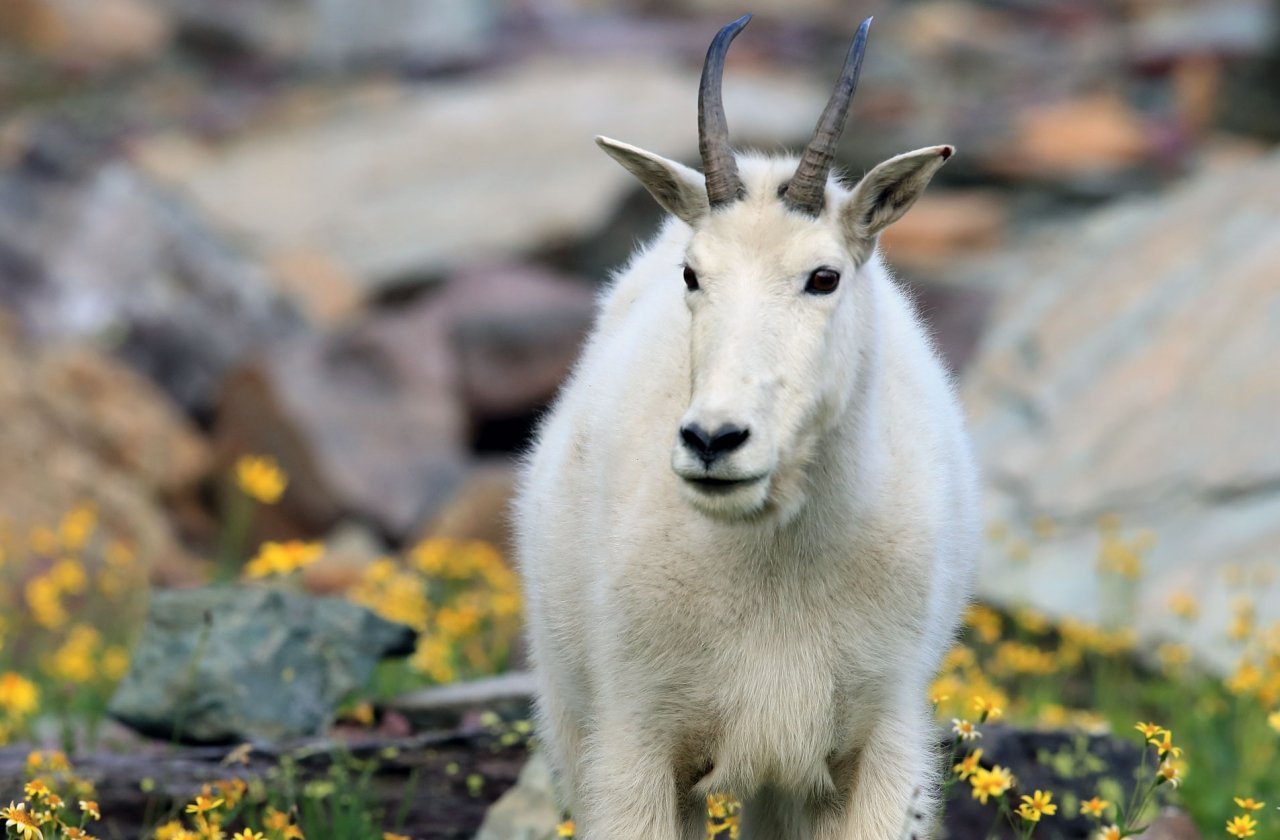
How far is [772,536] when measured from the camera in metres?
4.56

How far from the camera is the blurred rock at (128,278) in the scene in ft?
47.2

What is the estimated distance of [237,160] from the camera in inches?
814

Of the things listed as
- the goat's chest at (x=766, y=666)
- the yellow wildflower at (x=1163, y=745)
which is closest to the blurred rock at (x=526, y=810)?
the goat's chest at (x=766, y=666)

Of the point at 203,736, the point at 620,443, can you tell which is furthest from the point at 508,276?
the point at 620,443

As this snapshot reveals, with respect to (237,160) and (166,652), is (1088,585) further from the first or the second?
(237,160)

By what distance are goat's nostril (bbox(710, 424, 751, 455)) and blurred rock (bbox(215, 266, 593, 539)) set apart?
28.3 ft

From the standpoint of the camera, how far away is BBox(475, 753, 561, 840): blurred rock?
5629mm

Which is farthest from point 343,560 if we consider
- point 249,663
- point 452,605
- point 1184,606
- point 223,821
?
point 223,821

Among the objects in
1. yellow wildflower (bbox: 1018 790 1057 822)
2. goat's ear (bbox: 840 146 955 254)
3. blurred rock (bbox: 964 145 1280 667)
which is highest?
goat's ear (bbox: 840 146 955 254)

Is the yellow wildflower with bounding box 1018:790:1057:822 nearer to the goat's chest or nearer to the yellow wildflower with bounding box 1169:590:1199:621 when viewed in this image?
the goat's chest

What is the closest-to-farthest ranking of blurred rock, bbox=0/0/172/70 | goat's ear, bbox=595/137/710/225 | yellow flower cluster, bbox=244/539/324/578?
goat's ear, bbox=595/137/710/225, yellow flower cluster, bbox=244/539/324/578, blurred rock, bbox=0/0/172/70

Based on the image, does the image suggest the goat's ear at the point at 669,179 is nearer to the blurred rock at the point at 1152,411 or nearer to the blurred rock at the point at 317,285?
the blurred rock at the point at 1152,411

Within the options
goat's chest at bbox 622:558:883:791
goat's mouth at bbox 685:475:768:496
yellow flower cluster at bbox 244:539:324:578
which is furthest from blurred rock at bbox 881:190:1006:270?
goat's mouth at bbox 685:475:768:496

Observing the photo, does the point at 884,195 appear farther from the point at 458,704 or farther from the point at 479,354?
the point at 479,354
